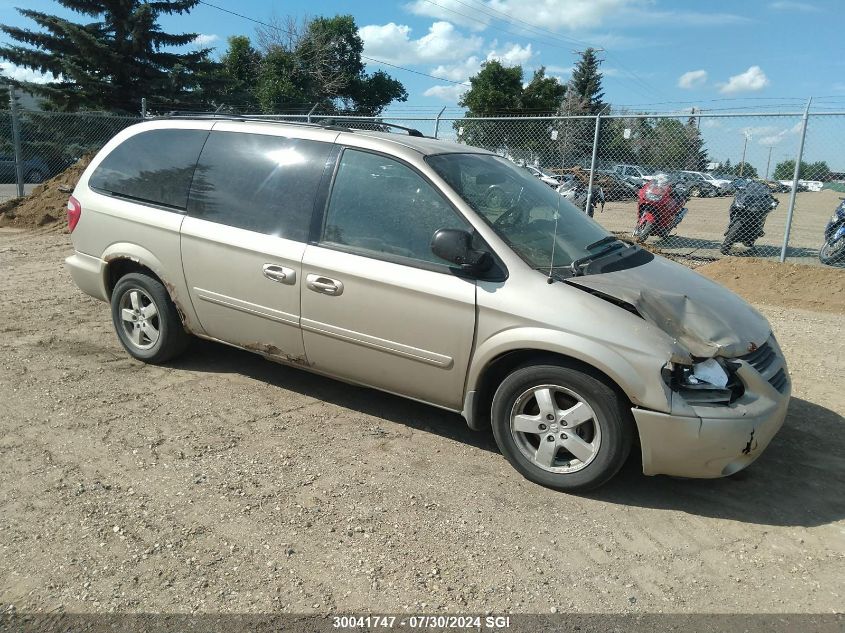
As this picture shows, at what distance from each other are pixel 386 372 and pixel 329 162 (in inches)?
56.5

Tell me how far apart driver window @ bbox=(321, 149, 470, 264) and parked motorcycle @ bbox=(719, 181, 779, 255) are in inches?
354

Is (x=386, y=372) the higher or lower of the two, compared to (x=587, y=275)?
lower

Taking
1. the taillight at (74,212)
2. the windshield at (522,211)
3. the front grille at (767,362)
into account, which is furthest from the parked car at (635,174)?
the taillight at (74,212)

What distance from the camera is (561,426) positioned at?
Answer: 11.5ft

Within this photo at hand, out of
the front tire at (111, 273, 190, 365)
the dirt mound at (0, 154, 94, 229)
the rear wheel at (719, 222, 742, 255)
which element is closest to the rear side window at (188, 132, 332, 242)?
the front tire at (111, 273, 190, 365)

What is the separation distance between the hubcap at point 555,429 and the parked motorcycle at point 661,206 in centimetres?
917

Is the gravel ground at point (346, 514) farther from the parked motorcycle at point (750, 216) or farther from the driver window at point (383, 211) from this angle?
the parked motorcycle at point (750, 216)

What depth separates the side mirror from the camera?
11.8ft

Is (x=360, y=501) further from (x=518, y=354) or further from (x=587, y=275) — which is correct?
(x=587, y=275)

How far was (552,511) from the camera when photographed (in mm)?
3416

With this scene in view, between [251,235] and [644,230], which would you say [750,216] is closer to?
[644,230]

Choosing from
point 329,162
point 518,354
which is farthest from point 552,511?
point 329,162

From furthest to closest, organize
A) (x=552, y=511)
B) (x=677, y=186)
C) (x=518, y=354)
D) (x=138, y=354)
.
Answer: (x=677, y=186) < (x=138, y=354) < (x=518, y=354) < (x=552, y=511)

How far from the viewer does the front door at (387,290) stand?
3766mm
